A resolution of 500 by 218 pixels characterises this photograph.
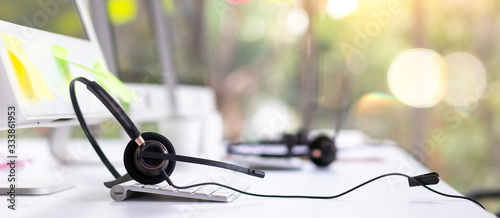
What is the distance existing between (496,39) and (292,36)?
4.93ft

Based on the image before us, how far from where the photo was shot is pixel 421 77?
10.3ft

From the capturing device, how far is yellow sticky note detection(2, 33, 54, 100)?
0.56m

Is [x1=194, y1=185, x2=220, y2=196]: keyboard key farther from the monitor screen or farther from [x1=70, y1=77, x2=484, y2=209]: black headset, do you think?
the monitor screen

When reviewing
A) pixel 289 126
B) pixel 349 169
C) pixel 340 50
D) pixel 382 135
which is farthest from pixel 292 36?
pixel 349 169

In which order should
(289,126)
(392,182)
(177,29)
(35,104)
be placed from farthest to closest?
(289,126) → (177,29) → (392,182) → (35,104)

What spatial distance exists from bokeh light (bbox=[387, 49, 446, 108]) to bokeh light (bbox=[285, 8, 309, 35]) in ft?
2.45

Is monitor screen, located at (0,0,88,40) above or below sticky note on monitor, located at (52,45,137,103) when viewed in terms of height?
above

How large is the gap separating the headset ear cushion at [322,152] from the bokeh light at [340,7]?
7.89 feet

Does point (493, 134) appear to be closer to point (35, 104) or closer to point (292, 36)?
point (292, 36)

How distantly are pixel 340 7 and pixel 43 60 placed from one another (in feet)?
9.49

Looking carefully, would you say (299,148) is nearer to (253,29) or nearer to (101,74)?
(101,74)

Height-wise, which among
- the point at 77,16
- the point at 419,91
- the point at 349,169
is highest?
the point at 77,16

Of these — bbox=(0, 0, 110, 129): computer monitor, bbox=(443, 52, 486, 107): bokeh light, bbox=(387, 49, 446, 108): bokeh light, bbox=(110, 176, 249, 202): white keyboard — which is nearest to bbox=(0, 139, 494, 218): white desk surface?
bbox=(110, 176, 249, 202): white keyboard

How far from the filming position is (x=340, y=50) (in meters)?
3.29
